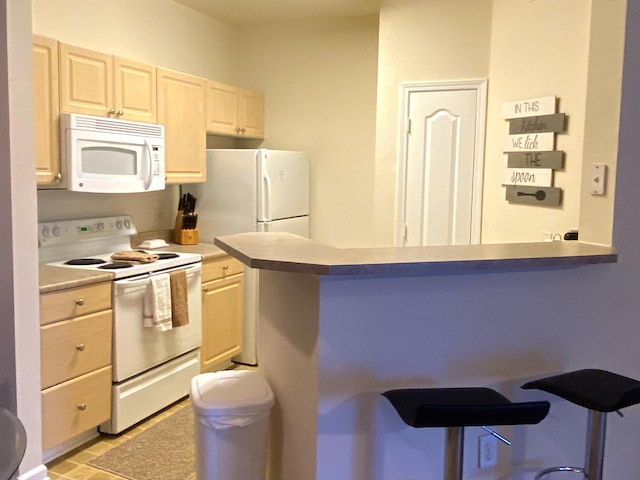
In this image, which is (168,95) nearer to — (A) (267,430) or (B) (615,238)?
(A) (267,430)

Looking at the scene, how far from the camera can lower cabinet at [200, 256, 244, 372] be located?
407 cm

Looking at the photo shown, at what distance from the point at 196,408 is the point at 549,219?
2.09 meters

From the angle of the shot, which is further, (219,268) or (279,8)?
(279,8)

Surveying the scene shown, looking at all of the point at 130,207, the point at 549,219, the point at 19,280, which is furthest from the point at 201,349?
the point at 549,219

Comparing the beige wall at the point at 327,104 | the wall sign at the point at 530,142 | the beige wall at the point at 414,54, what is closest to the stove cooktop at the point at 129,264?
the beige wall at the point at 414,54

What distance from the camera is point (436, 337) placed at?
2070 mm

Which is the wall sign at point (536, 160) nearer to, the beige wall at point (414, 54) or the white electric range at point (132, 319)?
the beige wall at point (414, 54)

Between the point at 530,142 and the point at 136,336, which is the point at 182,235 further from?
the point at 530,142

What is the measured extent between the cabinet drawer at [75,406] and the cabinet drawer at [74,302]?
33 centimetres

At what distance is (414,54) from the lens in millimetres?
4184

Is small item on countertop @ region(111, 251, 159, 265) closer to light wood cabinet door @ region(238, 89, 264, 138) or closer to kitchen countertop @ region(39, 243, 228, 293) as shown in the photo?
kitchen countertop @ region(39, 243, 228, 293)

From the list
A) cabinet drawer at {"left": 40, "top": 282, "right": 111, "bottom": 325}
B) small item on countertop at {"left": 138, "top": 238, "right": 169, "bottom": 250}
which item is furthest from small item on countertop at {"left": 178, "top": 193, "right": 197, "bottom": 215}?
cabinet drawer at {"left": 40, "top": 282, "right": 111, "bottom": 325}

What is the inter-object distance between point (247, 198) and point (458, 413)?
3.03 m

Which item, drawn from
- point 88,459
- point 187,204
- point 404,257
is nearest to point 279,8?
point 187,204
